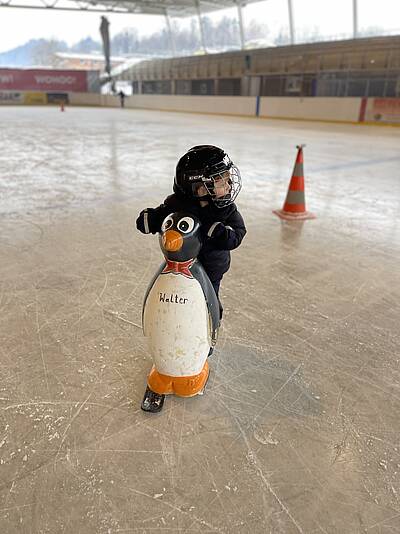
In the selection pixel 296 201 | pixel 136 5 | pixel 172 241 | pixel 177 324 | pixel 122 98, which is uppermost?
pixel 136 5

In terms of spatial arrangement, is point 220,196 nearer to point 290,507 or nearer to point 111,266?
point 290,507

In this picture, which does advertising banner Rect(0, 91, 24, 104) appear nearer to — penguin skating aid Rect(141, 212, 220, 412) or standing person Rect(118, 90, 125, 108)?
standing person Rect(118, 90, 125, 108)

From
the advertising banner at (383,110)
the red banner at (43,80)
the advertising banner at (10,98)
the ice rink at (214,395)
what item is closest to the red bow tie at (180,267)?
the ice rink at (214,395)

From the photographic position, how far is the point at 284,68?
20.5 meters

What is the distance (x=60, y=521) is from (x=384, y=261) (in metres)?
2.62

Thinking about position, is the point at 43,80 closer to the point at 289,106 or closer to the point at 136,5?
the point at 136,5

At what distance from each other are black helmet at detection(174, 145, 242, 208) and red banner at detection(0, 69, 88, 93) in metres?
37.0

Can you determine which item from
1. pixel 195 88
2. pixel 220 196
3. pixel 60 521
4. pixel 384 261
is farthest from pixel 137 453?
pixel 195 88

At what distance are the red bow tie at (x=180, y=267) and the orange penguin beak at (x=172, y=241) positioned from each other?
2.7 inches

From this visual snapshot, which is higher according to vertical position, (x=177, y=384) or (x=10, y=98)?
(x=10, y=98)

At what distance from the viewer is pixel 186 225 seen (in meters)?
1.22

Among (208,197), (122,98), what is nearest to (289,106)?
(122,98)

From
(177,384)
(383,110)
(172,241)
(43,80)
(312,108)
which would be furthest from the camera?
(43,80)

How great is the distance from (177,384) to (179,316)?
305 millimetres
